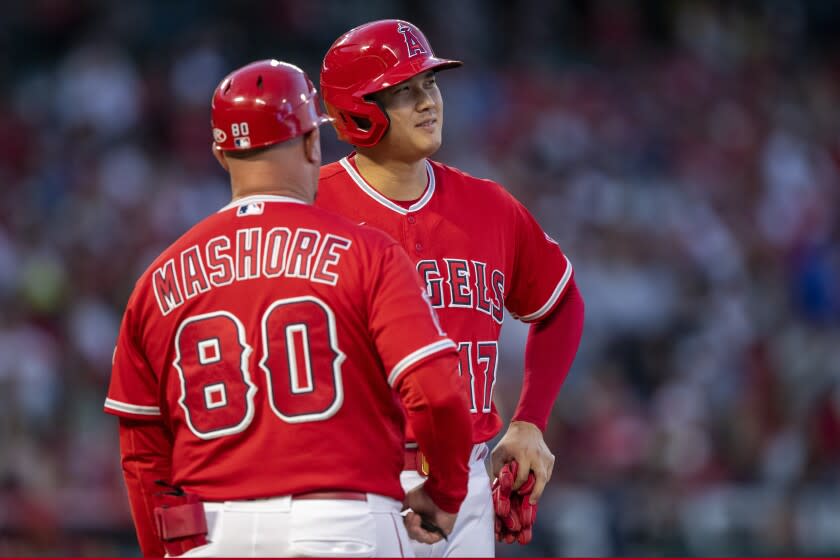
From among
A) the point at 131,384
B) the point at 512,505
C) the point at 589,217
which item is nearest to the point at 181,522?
the point at 131,384

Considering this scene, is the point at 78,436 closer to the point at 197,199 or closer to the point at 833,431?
the point at 197,199

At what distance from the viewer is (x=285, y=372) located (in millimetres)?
2953

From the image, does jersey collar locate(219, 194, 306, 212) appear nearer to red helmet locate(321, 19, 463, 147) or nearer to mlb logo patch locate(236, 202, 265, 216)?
mlb logo patch locate(236, 202, 265, 216)

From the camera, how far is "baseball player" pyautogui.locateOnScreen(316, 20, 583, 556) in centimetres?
380

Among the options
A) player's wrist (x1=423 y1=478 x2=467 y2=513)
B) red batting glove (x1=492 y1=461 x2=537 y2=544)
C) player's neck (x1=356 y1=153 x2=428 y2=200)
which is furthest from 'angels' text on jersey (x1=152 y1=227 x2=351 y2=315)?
red batting glove (x1=492 y1=461 x2=537 y2=544)

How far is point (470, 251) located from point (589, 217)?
6668 mm

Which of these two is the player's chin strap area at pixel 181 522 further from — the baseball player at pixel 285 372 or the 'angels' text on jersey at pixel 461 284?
the 'angels' text on jersey at pixel 461 284

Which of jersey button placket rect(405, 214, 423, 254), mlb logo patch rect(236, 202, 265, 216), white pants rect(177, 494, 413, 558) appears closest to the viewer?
white pants rect(177, 494, 413, 558)

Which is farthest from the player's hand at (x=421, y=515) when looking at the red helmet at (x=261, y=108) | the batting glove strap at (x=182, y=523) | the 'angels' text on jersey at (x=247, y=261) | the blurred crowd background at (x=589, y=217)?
the blurred crowd background at (x=589, y=217)

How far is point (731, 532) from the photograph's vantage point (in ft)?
27.5

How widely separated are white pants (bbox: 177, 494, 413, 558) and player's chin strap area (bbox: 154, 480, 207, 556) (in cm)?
2

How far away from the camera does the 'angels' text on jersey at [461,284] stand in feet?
12.4

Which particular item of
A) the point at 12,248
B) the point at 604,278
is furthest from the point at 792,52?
the point at 12,248

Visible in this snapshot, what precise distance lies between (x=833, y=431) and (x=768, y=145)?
3.52 meters
